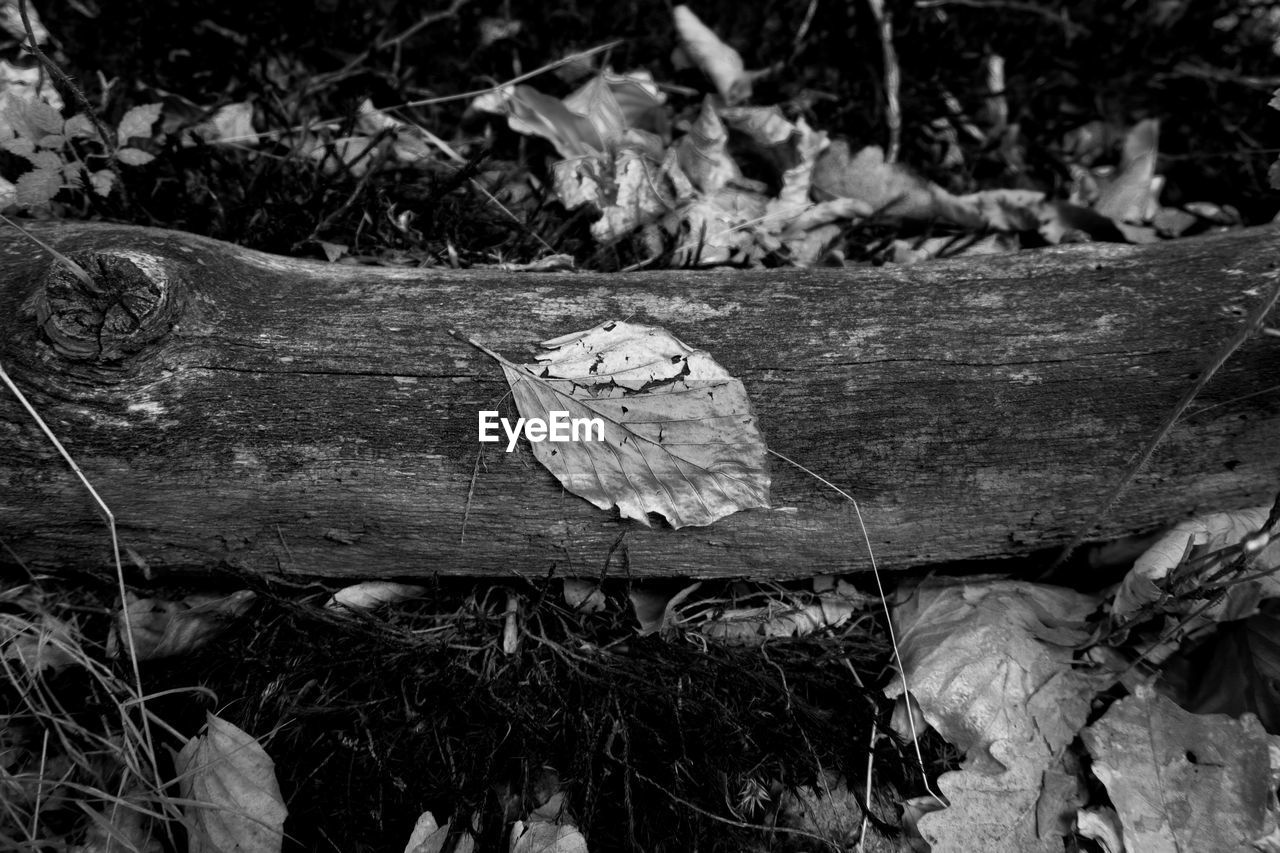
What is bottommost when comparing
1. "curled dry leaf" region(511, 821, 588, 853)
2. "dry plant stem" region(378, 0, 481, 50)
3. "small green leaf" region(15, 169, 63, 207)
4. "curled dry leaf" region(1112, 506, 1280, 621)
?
"curled dry leaf" region(511, 821, 588, 853)

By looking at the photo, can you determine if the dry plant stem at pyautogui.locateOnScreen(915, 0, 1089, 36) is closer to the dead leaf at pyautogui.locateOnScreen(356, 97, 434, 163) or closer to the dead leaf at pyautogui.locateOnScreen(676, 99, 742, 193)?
the dead leaf at pyautogui.locateOnScreen(676, 99, 742, 193)

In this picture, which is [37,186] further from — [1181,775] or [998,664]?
[1181,775]

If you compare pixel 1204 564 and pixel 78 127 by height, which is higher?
pixel 78 127

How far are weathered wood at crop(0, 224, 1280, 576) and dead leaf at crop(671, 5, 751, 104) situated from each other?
3.94 ft

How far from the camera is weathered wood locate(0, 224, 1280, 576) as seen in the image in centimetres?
156

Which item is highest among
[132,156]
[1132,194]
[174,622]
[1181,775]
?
[132,156]

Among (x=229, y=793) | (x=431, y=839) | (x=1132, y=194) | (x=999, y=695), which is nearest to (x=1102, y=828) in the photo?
(x=999, y=695)

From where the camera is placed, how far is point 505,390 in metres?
1.62

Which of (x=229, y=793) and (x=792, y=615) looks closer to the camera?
(x=229, y=793)

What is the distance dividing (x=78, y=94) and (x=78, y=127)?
104 millimetres

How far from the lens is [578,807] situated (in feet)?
5.50

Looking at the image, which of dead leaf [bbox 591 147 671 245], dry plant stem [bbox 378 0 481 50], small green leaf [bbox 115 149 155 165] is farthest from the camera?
dry plant stem [bbox 378 0 481 50]

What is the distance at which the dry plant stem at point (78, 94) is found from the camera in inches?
68.2

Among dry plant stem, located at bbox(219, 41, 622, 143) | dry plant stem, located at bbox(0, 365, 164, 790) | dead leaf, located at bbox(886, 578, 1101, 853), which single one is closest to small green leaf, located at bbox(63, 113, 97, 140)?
dry plant stem, located at bbox(219, 41, 622, 143)
